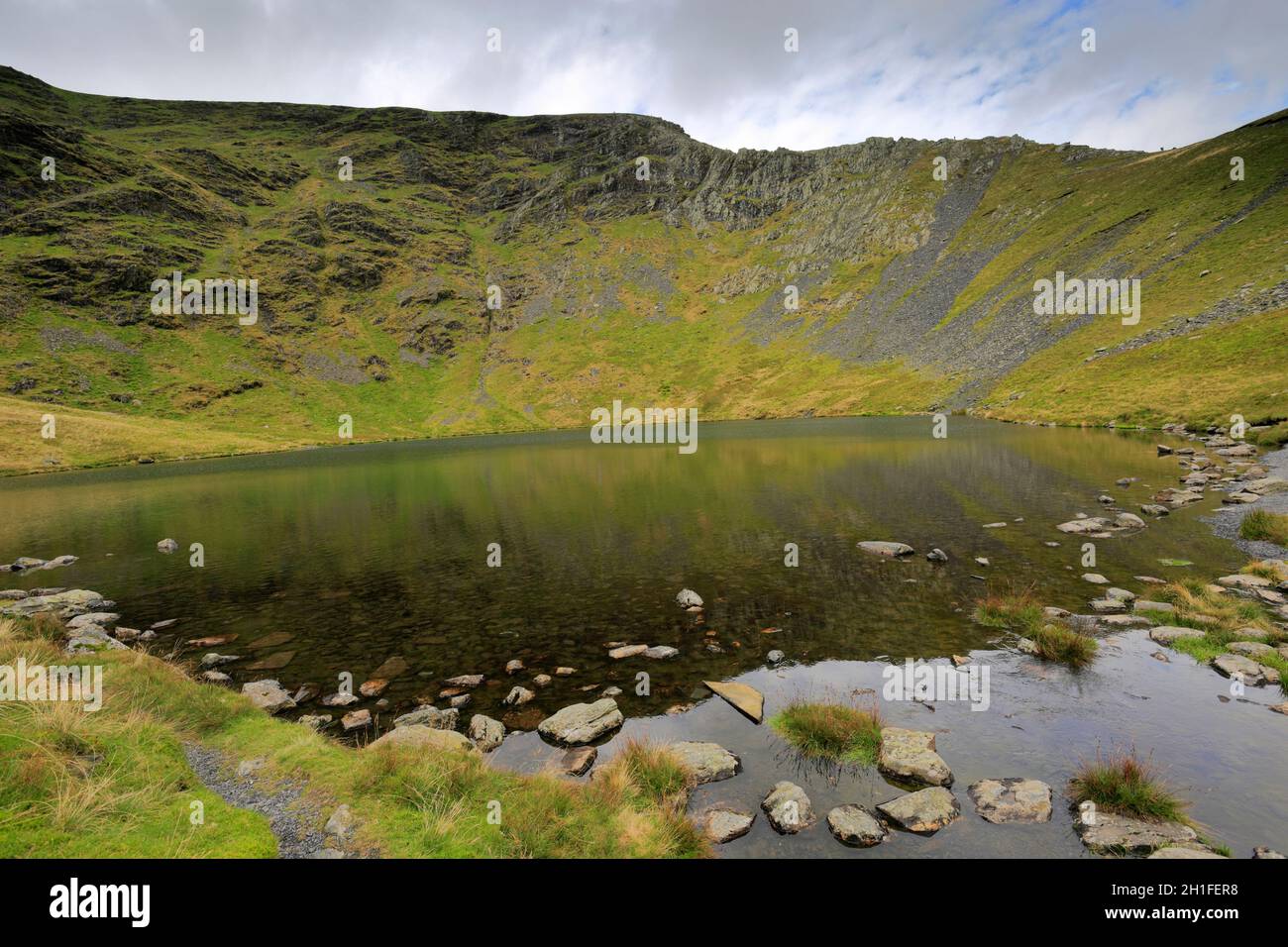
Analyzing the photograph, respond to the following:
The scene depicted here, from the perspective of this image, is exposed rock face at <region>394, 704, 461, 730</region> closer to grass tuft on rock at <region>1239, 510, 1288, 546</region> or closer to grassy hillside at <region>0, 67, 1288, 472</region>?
grass tuft on rock at <region>1239, 510, 1288, 546</region>

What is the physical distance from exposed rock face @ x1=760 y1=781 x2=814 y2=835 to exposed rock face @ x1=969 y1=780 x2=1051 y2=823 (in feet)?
9.01

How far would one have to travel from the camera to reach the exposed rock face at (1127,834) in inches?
304

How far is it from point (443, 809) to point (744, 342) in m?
180

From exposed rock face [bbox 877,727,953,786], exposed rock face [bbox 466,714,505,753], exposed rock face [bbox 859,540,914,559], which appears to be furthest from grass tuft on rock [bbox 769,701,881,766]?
exposed rock face [bbox 859,540,914,559]

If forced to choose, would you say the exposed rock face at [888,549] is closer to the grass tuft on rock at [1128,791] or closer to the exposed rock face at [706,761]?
the grass tuft on rock at [1128,791]

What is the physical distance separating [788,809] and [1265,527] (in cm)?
2585

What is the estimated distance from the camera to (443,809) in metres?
8.34

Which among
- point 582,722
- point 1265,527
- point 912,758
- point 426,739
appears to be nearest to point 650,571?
point 582,722

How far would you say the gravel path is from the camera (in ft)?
25.2

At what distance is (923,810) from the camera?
8.84m

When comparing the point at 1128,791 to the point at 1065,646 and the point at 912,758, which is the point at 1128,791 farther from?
the point at 1065,646

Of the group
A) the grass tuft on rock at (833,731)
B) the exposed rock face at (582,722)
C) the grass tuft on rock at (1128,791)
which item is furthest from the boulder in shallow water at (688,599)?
the grass tuft on rock at (1128,791)
